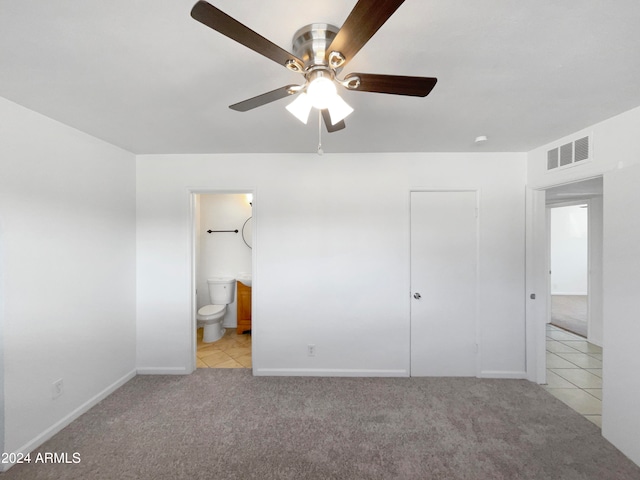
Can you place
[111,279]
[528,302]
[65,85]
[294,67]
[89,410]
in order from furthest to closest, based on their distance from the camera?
[528,302], [111,279], [89,410], [65,85], [294,67]

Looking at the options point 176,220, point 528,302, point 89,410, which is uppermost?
point 176,220

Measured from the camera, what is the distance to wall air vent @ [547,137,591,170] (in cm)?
206

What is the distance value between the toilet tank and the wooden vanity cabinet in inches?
5.7

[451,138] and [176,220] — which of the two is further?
[176,220]

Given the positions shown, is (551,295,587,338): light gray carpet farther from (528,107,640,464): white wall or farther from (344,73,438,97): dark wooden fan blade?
(344,73,438,97): dark wooden fan blade

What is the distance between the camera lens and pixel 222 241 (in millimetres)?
4062

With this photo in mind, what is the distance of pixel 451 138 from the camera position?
7.57ft

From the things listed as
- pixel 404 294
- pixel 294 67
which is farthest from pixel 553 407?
pixel 294 67

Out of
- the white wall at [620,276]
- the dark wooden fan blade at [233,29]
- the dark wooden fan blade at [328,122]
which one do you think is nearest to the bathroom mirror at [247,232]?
the dark wooden fan blade at [328,122]

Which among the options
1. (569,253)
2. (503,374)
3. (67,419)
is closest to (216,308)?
(67,419)

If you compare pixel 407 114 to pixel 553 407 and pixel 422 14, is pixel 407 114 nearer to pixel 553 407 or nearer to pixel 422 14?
pixel 422 14

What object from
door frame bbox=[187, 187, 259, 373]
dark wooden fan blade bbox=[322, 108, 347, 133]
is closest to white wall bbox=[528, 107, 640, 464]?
dark wooden fan blade bbox=[322, 108, 347, 133]

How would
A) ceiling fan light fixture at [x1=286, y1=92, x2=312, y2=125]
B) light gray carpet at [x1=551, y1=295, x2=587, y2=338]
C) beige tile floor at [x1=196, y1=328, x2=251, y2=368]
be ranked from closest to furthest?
ceiling fan light fixture at [x1=286, y1=92, x2=312, y2=125], beige tile floor at [x1=196, y1=328, x2=251, y2=368], light gray carpet at [x1=551, y1=295, x2=587, y2=338]

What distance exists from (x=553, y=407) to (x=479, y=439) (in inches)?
37.1
